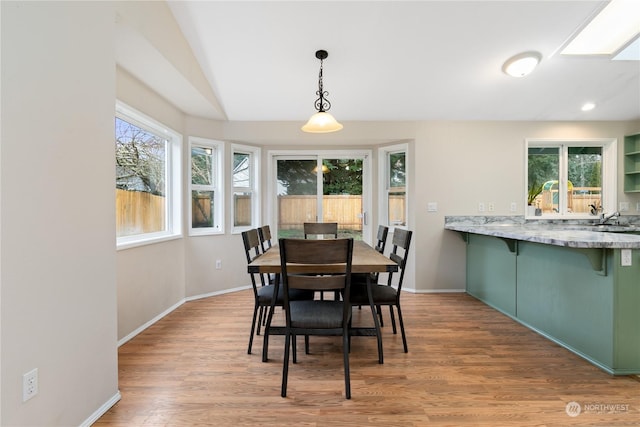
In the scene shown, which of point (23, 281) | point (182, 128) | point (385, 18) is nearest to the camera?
point (23, 281)

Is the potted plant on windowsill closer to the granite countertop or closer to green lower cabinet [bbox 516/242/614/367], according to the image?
the granite countertop

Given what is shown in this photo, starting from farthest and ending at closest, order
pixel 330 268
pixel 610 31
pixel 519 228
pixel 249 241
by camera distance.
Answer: pixel 519 228 < pixel 610 31 < pixel 249 241 < pixel 330 268

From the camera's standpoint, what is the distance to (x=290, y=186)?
452 centimetres

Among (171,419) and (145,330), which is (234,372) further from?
(145,330)

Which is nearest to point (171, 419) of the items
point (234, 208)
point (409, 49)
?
point (234, 208)

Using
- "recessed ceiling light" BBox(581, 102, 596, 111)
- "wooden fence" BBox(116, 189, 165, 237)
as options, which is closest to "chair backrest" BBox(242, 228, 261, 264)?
"wooden fence" BBox(116, 189, 165, 237)

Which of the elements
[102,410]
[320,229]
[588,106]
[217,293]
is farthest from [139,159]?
[588,106]

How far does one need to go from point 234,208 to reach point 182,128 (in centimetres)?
119

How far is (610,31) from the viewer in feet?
9.29

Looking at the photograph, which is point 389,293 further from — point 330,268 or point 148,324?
point 148,324

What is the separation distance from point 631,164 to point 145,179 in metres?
5.85

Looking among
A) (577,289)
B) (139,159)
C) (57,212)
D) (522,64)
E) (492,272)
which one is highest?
(522,64)

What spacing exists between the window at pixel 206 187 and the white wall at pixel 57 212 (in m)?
2.07

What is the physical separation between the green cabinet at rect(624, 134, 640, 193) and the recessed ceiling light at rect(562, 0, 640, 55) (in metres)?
1.68
